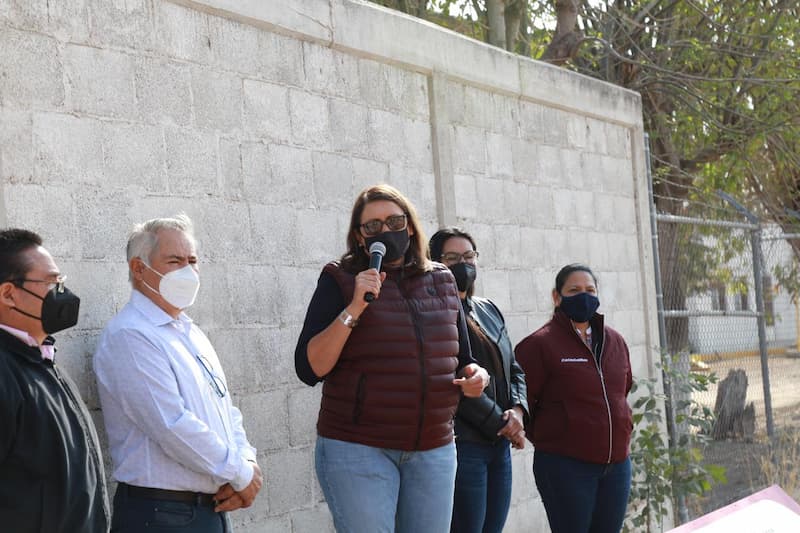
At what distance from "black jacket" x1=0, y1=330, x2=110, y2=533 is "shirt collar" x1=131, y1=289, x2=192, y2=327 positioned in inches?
23.7

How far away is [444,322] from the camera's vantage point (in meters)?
4.54

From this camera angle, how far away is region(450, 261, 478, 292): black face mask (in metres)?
5.41

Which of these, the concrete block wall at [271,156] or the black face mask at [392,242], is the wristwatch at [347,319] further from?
the concrete block wall at [271,156]

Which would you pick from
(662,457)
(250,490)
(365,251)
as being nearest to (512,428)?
(365,251)

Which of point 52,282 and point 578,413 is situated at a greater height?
point 52,282

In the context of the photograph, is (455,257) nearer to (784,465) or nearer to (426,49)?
(426,49)

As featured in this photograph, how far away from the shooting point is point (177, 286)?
4195 millimetres

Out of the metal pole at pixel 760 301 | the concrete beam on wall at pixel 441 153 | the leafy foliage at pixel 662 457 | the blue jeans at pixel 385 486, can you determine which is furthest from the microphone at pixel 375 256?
the metal pole at pixel 760 301

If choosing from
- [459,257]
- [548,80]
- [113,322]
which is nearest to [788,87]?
[548,80]

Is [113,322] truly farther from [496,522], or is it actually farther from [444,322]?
[496,522]

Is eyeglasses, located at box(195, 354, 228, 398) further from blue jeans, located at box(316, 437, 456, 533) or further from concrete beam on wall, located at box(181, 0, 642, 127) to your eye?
concrete beam on wall, located at box(181, 0, 642, 127)

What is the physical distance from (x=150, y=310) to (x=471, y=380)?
4.33ft

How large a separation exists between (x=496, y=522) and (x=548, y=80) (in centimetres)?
364

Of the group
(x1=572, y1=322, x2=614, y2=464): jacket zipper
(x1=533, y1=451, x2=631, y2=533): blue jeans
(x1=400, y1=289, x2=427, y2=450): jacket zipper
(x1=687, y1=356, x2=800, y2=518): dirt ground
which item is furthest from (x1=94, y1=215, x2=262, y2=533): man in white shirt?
(x1=687, y1=356, x2=800, y2=518): dirt ground
